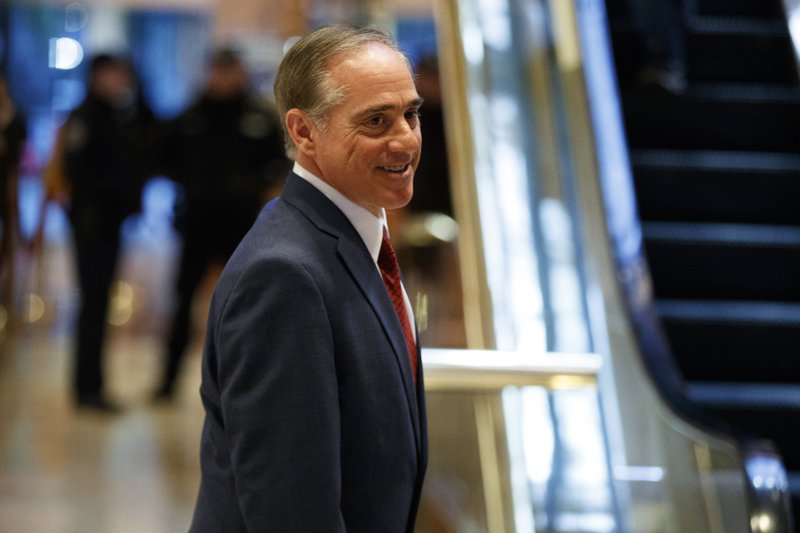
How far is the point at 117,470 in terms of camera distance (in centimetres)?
560

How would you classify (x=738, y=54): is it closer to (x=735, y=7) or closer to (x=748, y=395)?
(x=735, y=7)

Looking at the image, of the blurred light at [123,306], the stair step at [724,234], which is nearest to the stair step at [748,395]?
the stair step at [724,234]

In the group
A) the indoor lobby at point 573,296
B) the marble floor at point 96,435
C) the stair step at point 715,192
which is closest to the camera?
the indoor lobby at point 573,296

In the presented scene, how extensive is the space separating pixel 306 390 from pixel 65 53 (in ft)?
46.9

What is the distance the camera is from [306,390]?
5.24 feet

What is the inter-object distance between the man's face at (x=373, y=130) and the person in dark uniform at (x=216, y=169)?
5.37m

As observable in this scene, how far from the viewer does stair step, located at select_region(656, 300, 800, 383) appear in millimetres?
5234

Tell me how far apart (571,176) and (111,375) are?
5079 millimetres

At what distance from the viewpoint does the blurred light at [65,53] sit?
14.7m

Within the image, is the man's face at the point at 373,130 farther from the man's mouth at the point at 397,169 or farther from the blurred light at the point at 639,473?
the blurred light at the point at 639,473

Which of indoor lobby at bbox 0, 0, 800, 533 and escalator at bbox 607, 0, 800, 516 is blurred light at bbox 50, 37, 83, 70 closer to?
indoor lobby at bbox 0, 0, 800, 533

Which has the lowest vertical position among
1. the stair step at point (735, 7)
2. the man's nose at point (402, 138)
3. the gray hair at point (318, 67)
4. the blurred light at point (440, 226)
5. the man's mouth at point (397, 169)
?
the man's mouth at point (397, 169)

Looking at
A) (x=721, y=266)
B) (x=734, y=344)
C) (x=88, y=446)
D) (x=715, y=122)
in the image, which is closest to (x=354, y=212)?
(x=734, y=344)

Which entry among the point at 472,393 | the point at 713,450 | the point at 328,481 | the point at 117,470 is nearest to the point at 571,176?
the point at 713,450
